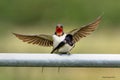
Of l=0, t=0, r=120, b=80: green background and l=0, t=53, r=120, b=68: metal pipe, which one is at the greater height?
l=0, t=0, r=120, b=80: green background

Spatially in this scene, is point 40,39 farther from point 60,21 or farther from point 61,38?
point 60,21

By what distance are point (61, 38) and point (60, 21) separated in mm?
3964

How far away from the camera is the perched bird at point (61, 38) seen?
5.95 ft

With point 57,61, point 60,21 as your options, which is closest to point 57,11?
point 60,21

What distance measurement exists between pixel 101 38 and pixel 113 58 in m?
3.47

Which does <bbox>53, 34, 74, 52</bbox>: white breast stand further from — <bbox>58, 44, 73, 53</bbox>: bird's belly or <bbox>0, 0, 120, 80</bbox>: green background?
<bbox>0, 0, 120, 80</bbox>: green background

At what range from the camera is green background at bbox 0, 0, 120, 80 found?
14.9 feet

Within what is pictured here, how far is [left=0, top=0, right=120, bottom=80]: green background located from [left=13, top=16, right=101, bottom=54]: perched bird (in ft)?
4.43

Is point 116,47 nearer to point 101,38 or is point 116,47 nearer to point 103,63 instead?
point 101,38

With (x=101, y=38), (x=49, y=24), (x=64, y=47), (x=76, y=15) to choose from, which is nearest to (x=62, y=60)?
(x=64, y=47)

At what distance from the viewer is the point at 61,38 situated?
187 cm

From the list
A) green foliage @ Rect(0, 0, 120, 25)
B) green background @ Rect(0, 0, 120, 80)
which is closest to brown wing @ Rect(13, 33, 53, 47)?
green background @ Rect(0, 0, 120, 80)

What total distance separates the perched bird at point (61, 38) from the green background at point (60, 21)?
1.35 meters

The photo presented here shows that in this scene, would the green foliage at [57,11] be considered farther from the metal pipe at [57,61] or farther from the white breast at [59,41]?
the metal pipe at [57,61]
